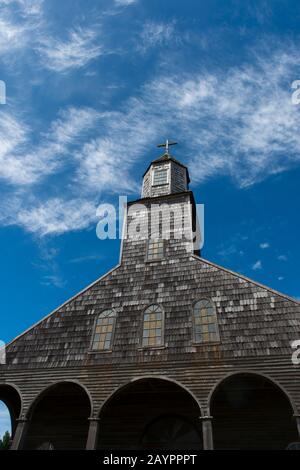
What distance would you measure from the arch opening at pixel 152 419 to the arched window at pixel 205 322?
1968 millimetres

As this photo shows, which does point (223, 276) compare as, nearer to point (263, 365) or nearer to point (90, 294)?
point (263, 365)

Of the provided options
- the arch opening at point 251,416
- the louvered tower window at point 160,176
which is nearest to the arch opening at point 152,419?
the arch opening at point 251,416

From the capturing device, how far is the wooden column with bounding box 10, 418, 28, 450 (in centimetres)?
1009

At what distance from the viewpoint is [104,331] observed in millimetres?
12344

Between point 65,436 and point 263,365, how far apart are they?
7.81m

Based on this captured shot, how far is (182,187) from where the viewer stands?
19188mm

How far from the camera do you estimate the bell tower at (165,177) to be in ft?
60.8

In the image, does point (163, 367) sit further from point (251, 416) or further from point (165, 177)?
point (165, 177)

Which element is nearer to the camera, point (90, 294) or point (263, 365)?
point (263, 365)

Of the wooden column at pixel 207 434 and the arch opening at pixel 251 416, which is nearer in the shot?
the wooden column at pixel 207 434

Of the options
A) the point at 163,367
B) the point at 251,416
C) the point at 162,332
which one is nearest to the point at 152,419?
the point at 163,367

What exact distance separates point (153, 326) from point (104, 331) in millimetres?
1895

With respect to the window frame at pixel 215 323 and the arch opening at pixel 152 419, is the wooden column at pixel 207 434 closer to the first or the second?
the arch opening at pixel 152 419
